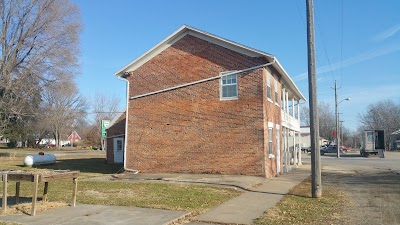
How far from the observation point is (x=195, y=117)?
20.8m

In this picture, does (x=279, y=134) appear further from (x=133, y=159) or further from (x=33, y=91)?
(x=33, y=91)

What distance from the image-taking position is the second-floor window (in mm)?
20188

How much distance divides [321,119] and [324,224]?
4648 inches

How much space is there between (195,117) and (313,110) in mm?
8629

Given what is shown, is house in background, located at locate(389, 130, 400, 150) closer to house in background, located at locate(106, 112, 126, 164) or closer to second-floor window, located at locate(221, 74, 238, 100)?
house in background, located at locate(106, 112, 126, 164)

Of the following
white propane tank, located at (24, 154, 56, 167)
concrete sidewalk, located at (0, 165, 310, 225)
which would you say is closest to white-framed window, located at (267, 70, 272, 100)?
concrete sidewalk, located at (0, 165, 310, 225)

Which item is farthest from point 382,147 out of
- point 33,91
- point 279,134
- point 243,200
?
point 243,200

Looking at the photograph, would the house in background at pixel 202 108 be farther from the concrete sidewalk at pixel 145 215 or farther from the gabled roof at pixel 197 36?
the concrete sidewalk at pixel 145 215

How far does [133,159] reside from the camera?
72.4 feet

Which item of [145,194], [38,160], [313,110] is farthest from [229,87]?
[38,160]

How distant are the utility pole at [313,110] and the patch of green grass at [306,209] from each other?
501 mm

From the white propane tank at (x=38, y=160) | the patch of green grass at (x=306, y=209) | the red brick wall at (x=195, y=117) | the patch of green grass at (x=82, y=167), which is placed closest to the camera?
the patch of green grass at (x=306, y=209)

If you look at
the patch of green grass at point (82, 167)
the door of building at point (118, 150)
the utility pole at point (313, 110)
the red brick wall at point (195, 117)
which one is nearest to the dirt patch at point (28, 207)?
the utility pole at point (313, 110)

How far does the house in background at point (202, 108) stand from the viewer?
64.2 ft
